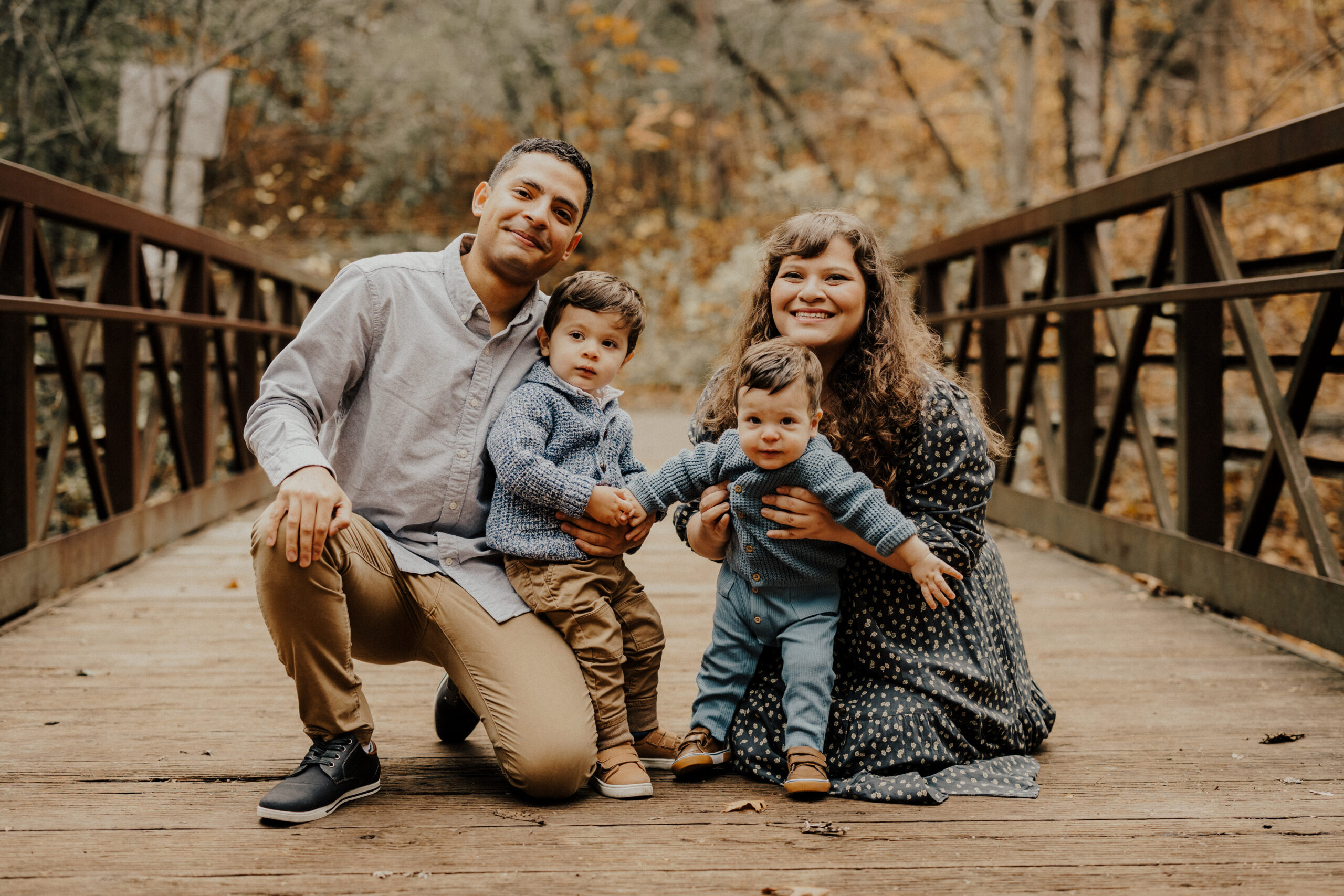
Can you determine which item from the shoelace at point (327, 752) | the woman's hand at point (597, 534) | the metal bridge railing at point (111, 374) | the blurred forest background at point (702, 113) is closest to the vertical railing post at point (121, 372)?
the metal bridge railing at point (111, 374)

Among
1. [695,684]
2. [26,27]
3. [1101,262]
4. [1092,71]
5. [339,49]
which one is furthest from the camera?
[339,49]

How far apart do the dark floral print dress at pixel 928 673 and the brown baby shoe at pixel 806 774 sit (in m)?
0.06

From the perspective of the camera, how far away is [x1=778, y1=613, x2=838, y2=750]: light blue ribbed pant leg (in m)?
2.34

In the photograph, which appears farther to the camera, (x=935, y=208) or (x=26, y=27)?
(x=935, y=208)

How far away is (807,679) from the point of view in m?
2.36

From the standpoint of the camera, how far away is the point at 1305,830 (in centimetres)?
208

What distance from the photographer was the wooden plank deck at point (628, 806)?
1.91 m

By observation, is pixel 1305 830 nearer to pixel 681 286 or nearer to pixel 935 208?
pixel 935 208

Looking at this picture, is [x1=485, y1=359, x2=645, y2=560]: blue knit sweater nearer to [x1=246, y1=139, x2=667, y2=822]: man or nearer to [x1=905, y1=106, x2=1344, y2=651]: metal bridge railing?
[x1=246, y1=139, x2=667, y2=822]: man

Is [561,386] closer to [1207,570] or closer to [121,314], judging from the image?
[1207,570]

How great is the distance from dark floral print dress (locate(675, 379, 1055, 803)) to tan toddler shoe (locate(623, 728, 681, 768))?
138 millimetres

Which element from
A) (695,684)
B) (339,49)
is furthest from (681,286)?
(695,684)

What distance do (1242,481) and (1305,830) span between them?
23.4ft

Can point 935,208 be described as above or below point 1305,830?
above
